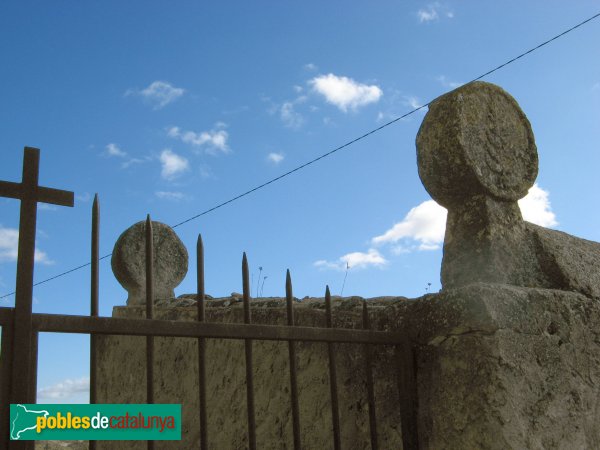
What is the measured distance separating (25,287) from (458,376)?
155cm

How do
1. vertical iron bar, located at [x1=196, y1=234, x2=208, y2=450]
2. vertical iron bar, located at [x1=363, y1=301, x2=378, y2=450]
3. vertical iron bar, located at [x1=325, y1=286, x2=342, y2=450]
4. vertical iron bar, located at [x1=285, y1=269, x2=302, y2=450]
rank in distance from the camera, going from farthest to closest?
vertical iron bar, located at [x1=363, y1=301, x2=378, y2=450] → vertical iron bar, located at [x1=325, y1=286, x2=342, y2=450] → vertical iron bar, located at [x1=285, y1=269, x2=302, y2=450] → vertical iron bar, located at [x1=196, y1=234, x2=208, y2=450]

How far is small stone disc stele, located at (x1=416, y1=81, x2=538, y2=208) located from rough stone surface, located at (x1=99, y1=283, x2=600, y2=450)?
495 mm

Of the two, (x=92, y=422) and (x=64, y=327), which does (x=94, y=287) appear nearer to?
(x=64, y=327)

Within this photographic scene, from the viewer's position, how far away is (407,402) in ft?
8.55

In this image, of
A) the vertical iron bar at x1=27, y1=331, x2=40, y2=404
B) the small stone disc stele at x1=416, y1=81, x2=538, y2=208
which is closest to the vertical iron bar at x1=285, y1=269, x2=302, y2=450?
the vertical iron bar at x1=27, y1=331, x2=40, y2=404

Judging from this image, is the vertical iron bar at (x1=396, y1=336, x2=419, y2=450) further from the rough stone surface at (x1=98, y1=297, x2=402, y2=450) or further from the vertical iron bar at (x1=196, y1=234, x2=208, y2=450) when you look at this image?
the vertical iron bar at (x1=196, y1=234, x2=208, y2=450)

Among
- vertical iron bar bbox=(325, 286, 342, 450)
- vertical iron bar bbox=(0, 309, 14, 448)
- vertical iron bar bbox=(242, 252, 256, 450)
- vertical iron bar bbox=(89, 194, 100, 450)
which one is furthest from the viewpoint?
vertical iron bar bbox=(325, 286, 342, 450)

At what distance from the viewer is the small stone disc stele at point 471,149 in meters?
2.86

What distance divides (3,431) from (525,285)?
213 centimetres

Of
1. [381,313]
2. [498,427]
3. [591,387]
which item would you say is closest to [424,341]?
[381,313]

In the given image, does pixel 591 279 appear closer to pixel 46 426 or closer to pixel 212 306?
pixel 212 306

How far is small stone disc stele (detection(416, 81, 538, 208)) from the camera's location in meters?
2.86

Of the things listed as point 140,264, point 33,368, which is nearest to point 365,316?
point 33,368

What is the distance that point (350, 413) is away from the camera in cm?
284
